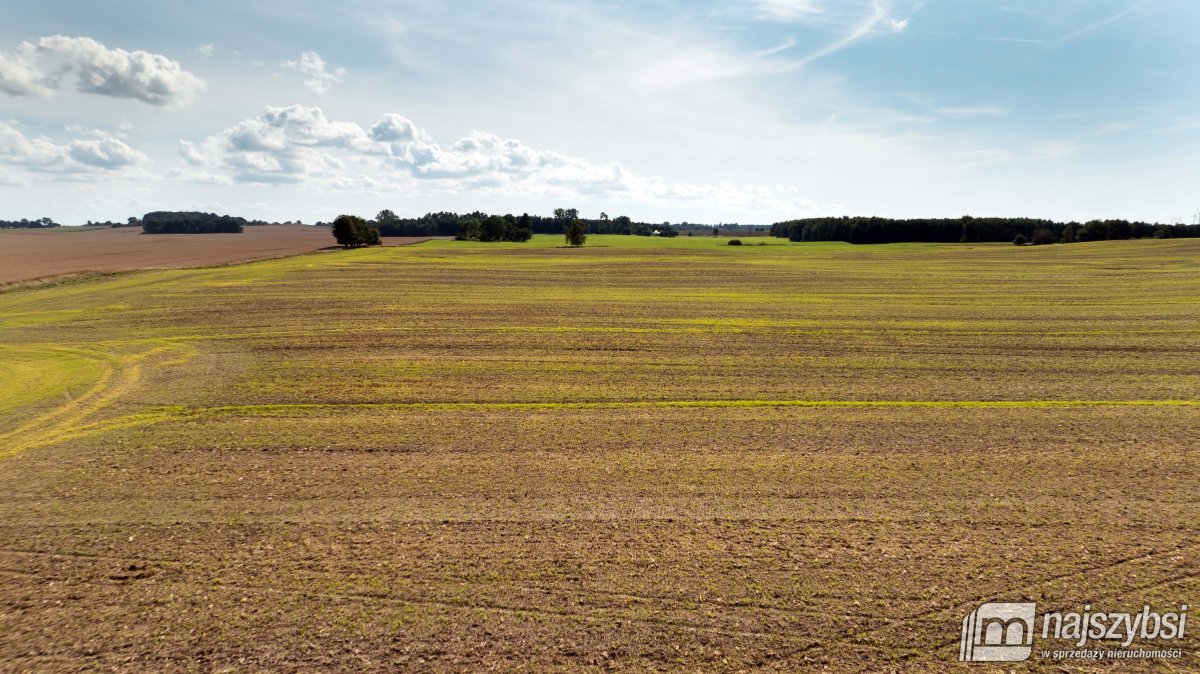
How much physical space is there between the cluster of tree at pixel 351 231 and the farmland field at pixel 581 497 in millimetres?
78035

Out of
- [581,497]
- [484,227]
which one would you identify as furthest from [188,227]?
[581,497]

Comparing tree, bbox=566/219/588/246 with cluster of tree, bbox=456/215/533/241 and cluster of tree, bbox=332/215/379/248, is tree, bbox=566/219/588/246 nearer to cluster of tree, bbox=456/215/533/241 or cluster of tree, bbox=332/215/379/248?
cluster of tree, bbox=456/215/533/241

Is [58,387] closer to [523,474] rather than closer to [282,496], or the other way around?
[282,496]

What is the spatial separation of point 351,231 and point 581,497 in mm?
96839

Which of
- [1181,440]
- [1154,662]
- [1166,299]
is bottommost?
[1154,662]

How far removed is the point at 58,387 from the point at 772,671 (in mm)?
18936

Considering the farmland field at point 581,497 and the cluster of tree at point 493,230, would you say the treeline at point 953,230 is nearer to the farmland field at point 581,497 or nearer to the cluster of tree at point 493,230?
the cluster of tree at point 493,230

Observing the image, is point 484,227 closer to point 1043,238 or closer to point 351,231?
point 351,231

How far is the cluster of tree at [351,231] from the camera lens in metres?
93.8

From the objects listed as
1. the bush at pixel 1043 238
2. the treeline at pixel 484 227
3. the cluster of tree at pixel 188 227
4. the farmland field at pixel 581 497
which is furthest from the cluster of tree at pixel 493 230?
the farmland field at pixel 581 497

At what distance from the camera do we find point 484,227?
5143 inches

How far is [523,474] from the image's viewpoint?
9.80 metres

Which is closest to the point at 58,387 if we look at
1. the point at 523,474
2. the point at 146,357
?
the point at 146,357

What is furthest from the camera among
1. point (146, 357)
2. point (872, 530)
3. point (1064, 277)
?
point (1064, 277)
